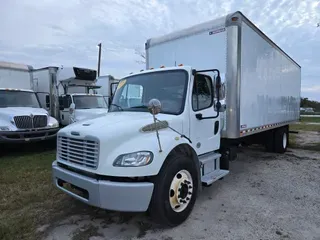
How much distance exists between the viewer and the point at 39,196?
15.2 feet

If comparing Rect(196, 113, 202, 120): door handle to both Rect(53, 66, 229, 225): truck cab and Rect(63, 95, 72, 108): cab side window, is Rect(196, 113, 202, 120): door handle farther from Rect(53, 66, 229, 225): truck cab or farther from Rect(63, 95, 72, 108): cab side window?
Rect(63, 95, 72, 108): cab side window

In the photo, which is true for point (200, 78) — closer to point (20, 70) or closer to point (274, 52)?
point (274, 52)

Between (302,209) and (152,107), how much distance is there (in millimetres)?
3168

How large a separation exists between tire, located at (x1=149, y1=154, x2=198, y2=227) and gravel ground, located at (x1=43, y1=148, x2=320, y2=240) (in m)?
0.19

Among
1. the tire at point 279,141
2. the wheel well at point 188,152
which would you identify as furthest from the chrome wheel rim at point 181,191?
the tire at point 279,141

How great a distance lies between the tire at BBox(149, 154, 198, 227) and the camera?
3.17m

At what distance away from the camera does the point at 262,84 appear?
242 inches

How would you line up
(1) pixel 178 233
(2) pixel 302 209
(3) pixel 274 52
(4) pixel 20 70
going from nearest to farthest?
(1) pixel 178 233, (2) pixel 302 209, (3) pixel 274 52, (4) pixel 20 70

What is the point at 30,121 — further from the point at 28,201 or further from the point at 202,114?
the point at 202,114

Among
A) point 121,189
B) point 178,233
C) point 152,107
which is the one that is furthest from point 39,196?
point 152,107

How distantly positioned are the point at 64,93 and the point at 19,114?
4.07 meters

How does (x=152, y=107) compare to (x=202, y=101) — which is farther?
(x=202, y=101)

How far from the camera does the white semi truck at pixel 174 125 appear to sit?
306 cm

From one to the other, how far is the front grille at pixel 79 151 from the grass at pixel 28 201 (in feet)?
3.33
